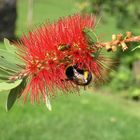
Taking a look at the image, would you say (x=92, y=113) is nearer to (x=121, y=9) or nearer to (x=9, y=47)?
(x=121, y=9)

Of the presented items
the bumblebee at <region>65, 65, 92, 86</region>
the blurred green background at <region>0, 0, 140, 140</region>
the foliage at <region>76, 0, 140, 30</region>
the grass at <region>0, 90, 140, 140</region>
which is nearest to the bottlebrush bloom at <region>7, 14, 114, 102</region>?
the bumblebee at <region>65, 65, 92, 86</region>

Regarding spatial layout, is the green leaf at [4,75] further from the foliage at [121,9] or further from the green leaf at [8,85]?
the foliage at [121,9]

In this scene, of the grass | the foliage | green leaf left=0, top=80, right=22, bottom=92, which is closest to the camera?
green leaf left=0, top=80, right=22, bottom=92

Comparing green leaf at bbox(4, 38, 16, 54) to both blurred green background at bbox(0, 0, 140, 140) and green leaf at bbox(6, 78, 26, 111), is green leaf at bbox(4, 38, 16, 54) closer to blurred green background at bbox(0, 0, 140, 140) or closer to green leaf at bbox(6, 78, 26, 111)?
green leaf at bbox(6, 78, 26, 111)

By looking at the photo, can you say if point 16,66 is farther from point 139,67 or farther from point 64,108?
point 139,67

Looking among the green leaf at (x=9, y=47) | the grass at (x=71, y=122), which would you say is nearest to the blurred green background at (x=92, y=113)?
the grass at (x=71, y=122)

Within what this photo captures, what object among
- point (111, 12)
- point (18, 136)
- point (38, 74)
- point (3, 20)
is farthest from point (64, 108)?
point (38, 74)
